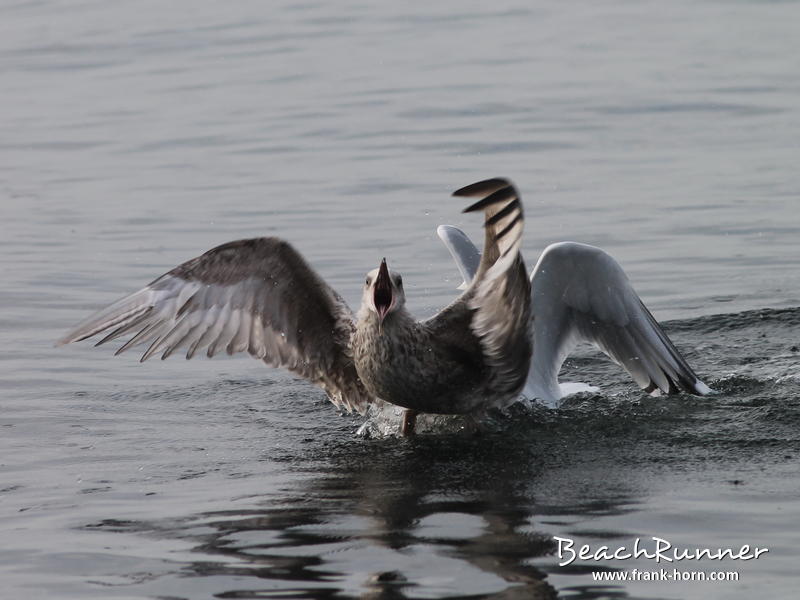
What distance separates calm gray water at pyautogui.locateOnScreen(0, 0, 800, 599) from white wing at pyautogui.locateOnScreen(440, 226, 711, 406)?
0.58 feet

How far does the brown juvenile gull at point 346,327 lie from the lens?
277 inches

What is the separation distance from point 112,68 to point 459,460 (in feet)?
45.3

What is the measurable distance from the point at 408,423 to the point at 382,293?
3.53 feet

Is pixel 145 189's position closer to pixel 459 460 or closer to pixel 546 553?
pixel 459 460

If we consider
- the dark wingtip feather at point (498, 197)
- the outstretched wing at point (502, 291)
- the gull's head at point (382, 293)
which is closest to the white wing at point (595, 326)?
the outstretched wing at point (502, 291)

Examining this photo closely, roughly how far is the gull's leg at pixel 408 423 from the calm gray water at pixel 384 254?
0.22 m

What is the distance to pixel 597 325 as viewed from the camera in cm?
807

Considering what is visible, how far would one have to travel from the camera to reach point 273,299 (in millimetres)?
7590

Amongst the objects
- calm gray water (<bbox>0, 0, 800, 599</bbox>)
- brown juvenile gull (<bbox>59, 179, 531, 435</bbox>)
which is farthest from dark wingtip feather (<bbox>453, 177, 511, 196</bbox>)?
calm gray water (<bbox>0, 0, 800, 599</bbox>)

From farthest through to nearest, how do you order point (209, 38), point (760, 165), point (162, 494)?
point (209, 38)
point (760, 165)
point (162, 494)

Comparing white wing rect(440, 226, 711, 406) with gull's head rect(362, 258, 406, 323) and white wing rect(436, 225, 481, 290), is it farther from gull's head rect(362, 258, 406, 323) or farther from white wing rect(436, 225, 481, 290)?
gull's head rect(362, 258, 406, 323)

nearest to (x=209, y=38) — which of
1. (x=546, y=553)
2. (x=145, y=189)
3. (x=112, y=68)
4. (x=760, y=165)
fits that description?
(x=112, y=68)

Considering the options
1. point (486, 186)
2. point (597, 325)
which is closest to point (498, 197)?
point (486, 186)

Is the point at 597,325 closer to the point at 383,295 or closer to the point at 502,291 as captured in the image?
the point at 502,291
